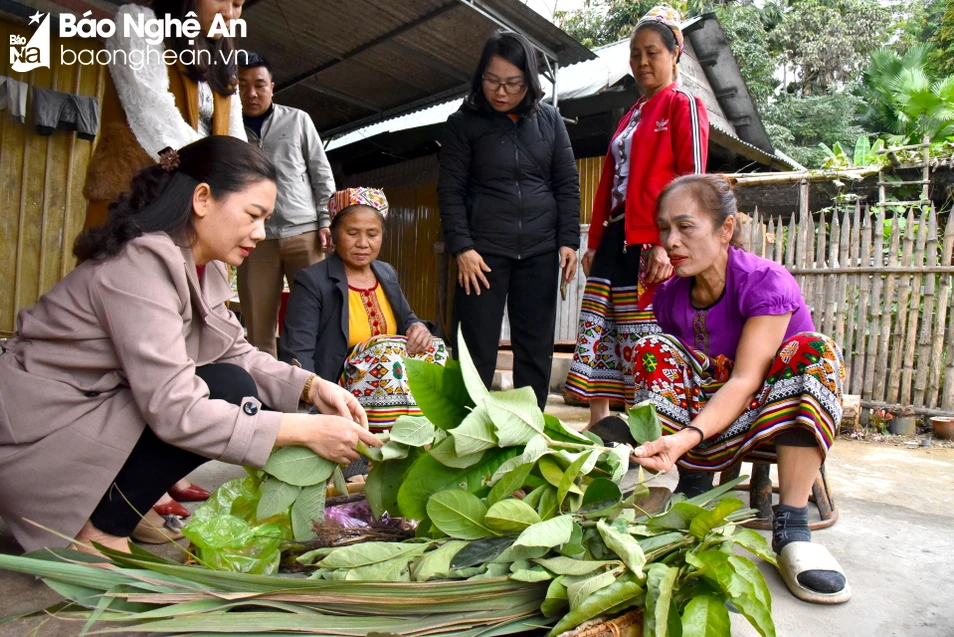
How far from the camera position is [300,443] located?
1.50m

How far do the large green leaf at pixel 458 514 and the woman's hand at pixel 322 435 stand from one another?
0.89 feet

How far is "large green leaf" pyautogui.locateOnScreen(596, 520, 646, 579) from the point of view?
1.20 m

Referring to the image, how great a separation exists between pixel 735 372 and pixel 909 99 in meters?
15.4

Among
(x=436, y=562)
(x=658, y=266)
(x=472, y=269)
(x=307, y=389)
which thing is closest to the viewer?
(x=436, y=562)

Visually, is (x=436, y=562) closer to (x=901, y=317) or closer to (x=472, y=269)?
(x=472, y=269)

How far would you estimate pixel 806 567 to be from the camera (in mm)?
1692

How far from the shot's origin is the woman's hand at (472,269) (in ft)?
10.1

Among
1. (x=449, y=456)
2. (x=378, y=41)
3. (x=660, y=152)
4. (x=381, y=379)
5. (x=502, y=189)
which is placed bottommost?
(x=381, y=379)

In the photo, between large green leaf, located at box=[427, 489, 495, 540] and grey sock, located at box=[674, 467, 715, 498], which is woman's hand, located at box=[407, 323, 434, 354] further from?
large green leaf, located at box=[427, 489, 495, 540]

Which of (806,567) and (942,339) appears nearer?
(806,567)

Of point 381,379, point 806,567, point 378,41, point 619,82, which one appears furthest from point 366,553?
point 619,82

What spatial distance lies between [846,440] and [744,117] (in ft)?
20.7

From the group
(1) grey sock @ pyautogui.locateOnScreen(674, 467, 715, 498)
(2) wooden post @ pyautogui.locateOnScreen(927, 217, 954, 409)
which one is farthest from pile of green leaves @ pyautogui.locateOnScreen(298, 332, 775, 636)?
(2) wooden post @ pyautogui.locateOnScreen(927, 217, 954, 409)

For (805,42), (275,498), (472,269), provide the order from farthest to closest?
(805,42), (472,269), (275,498)
